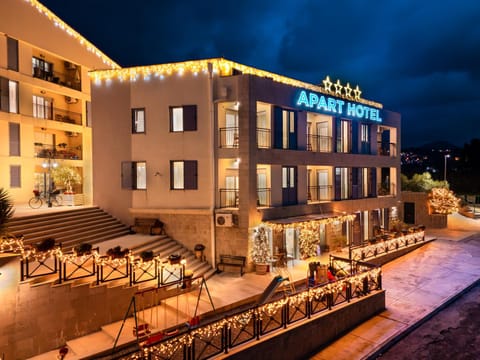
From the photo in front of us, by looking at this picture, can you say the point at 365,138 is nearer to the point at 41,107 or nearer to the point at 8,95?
the point at 41,107

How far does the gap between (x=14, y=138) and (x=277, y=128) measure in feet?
60.1

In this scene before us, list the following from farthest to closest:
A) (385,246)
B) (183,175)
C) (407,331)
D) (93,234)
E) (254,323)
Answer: (385,246), (183,175), (93,234), (407,331), (254,323)

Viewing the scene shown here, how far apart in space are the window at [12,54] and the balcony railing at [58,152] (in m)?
5.66

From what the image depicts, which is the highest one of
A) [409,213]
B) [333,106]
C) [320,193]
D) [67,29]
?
[67,29]

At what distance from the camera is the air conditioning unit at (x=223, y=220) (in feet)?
54.1

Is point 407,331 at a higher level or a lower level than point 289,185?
lower

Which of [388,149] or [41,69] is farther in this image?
[388,149]

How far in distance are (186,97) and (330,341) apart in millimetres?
13011

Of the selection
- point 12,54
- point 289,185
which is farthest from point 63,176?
point 289,185

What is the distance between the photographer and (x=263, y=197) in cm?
1873

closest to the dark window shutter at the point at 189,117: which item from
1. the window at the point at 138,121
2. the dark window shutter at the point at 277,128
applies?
the window at the point at 138,121

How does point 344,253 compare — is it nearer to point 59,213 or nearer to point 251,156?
point 251,156

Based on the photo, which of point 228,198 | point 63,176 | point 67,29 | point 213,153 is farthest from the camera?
point 67,29

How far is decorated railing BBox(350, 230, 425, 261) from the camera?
1836 cm
